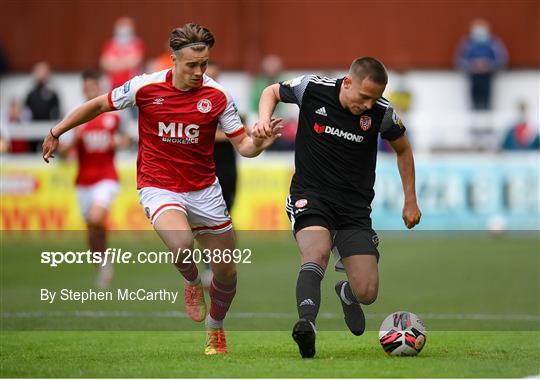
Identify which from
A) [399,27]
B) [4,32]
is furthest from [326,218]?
[4,32]

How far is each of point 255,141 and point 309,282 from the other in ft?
4.11

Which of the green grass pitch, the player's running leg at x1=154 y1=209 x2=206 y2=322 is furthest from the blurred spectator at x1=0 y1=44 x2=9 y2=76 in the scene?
the player's running leg at x1=154 y1=209 x2=206 y2=322

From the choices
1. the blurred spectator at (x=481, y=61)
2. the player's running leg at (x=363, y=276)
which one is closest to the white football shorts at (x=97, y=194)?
the player's running leg at (x=363, y=276)

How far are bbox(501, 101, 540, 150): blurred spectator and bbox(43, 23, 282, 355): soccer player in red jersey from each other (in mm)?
14939

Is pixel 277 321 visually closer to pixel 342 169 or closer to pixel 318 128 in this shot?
pixel 342 169

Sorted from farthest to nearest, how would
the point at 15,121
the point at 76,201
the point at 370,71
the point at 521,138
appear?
the point at 15,121 < the point at 521,138 < the point at 76,201 < the point at 370,71

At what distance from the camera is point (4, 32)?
104ft

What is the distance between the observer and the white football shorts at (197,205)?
34.0 feet

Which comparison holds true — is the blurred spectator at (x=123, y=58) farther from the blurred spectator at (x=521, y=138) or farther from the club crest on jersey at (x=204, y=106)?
the club crest on jersey at (x=204, y=106)

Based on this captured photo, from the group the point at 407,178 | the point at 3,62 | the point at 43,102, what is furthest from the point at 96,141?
the point at 3,62

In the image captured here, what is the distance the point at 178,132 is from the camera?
10500 millimetres

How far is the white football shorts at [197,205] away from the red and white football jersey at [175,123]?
0.21 feet

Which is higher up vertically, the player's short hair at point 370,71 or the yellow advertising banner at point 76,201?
the player's short hair at point 370,71

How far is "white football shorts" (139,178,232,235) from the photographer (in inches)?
408
